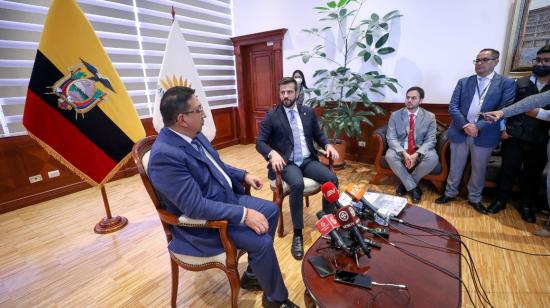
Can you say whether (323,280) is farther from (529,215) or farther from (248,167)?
(248,167)

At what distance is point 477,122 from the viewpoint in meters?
2.38

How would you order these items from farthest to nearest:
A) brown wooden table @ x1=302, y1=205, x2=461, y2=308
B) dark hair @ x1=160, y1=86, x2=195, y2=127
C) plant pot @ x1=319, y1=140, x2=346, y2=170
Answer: plant pot @ x1=319, y1=140, x2=346, y2=170
dark hair @ x1=160, y1=86, x2=195, y2=127
brown wooden table @ x1=302, y1=205, x2=461, y2=308

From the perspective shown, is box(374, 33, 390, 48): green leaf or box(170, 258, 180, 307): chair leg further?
box(374, 33, 390, 48): green leaf

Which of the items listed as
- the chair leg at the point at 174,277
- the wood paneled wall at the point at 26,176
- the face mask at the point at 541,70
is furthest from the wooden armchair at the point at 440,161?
the wood paneled wall at the point at 26,176

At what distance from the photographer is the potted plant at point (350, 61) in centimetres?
336

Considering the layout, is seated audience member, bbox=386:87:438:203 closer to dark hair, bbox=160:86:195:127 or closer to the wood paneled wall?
dark hair, bbox=160:86:195:127

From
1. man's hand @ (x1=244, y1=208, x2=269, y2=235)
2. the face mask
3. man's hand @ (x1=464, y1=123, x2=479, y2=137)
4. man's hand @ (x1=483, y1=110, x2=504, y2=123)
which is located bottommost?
man's hand @ (x1=244, y1=208, x2=269, y2=235)

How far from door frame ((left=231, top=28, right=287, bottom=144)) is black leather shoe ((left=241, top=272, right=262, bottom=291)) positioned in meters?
3.70

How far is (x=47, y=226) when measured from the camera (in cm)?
258

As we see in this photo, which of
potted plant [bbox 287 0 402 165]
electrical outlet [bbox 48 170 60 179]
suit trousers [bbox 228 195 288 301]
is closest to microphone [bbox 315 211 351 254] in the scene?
suit trousers [bbox 228 195 288 301]

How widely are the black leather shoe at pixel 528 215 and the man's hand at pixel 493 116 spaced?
891mm

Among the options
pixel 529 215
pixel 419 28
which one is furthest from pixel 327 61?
pixel 529 215

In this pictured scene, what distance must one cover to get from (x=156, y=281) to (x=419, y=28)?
3.86 m

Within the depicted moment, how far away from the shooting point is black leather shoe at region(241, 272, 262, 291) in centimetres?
165
